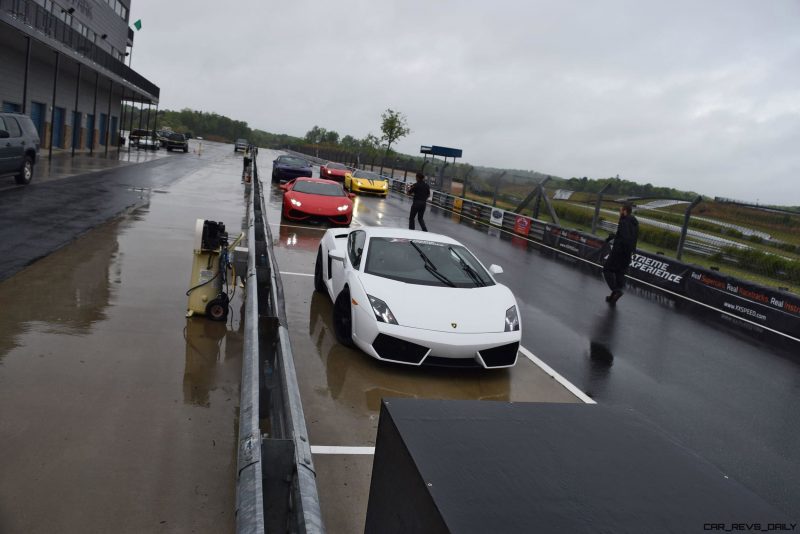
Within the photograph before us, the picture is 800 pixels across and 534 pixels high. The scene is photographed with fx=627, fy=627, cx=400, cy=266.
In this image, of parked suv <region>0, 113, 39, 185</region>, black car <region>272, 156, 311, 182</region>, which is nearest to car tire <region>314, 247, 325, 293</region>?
parked suv <region>0, 113, 39, 185</region>

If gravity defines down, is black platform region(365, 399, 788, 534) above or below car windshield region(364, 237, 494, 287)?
above

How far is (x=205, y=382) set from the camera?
5508 millimetres

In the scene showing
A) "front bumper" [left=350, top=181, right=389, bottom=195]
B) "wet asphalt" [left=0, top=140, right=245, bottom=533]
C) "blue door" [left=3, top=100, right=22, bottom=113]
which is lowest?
"wet asphalt" [left=0, top=140, right=245, bottom=533]

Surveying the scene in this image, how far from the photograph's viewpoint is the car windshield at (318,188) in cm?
1773

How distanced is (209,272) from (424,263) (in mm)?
2483

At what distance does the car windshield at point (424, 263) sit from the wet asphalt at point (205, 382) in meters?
1.04

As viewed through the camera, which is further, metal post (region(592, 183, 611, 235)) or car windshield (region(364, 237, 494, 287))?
metal post (region(592, 183, 611, 235))

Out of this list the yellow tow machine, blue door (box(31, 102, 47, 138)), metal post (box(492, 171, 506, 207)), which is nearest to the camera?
the yellow tow machine

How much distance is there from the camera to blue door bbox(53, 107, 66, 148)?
117 feet

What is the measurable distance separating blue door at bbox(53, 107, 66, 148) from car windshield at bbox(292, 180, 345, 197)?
2452 cm

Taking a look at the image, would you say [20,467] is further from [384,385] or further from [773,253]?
[773,253]

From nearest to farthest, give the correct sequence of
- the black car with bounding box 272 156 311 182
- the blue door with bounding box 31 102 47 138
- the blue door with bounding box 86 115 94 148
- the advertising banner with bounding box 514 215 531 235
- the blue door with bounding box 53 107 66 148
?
the advertising banner with bounding box 514 215 531 235 < the black car with bounding box 272 156 311 182 < the blue door with bounding box 31 102 47 138 < the blue door with bounding box 53 107 66 148 < the blue door with bounding box 86 115 94 148

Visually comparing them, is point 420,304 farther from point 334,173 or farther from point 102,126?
point 102,126

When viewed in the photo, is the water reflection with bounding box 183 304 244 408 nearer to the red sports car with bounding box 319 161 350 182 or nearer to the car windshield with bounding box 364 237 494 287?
the car windshield with bounding box 364 237 494 287
